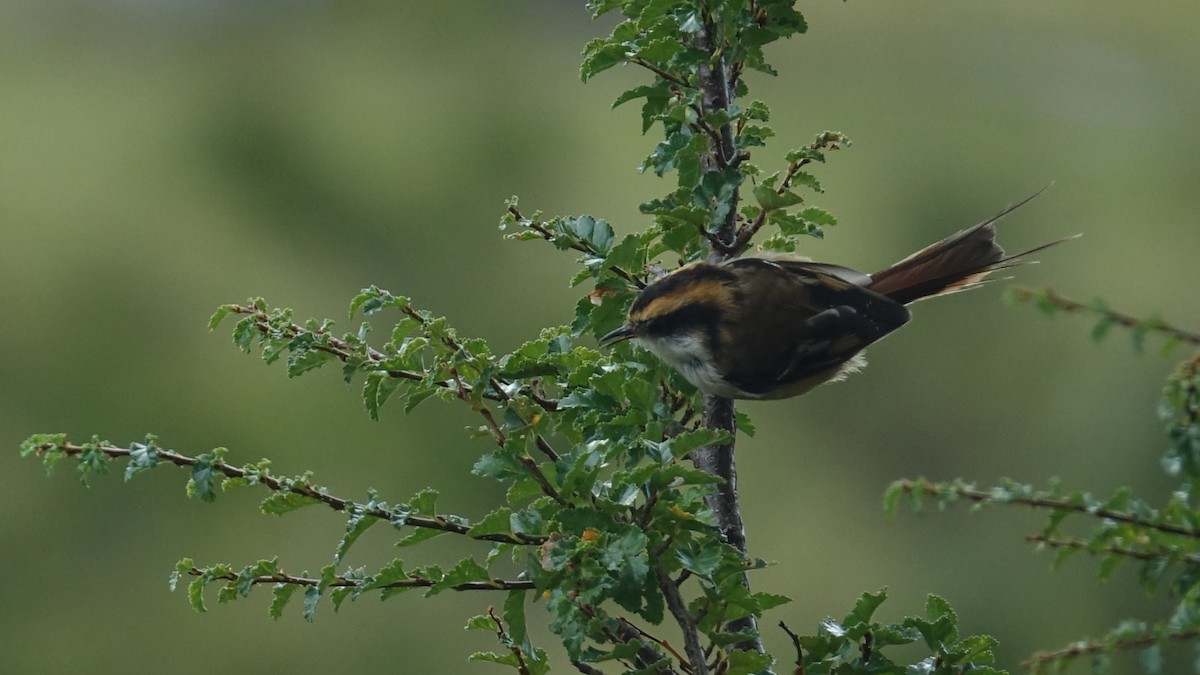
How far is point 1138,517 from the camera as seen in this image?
102 cm

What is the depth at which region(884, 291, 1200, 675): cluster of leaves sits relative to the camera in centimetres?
89

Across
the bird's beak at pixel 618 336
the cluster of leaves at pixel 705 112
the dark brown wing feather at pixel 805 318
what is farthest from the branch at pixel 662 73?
the dark brown wing feather at pixel 805 318

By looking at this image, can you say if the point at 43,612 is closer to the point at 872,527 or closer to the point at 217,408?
the point at 217,408

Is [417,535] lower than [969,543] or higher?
lower

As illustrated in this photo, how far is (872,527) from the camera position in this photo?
614 cm

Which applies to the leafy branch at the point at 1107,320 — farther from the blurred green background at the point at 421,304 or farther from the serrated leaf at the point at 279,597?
the blurred green background at the point at 421,304

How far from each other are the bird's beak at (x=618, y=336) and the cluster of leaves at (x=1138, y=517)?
859mm

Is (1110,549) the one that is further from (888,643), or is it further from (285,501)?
(285,501)

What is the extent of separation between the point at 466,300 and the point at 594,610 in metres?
4.91

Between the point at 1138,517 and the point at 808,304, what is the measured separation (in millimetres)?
1152

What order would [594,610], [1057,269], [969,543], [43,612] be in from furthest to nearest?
1. [1057,269]
2. [969,543]
3. [43,612]
4. [594,610]

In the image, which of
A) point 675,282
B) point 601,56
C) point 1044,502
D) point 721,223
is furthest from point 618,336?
point 1044,502

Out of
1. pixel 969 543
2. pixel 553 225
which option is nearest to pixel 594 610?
pixel 553 225

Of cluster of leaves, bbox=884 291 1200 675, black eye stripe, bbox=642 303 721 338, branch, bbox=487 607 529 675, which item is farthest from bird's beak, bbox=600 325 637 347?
cluster of leaves, bbox=884 291 1200 675
